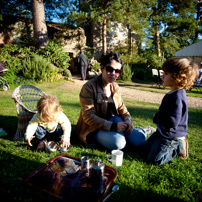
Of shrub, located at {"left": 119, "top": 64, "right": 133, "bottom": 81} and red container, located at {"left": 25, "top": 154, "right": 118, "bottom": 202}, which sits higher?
shrub, located at {"left": 119, "top": 64, "right": 133, "bottom": 81}

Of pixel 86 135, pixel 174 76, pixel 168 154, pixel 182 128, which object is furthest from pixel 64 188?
pixel 174 76

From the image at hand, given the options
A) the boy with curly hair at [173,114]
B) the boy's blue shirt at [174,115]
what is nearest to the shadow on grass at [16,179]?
the boy with curly hair at [173,114]

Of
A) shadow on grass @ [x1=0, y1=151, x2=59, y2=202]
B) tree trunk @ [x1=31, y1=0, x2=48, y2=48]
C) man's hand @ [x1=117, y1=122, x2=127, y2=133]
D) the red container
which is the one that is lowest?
shadow on grass @ [x1=0, y1=151, x2=59, y2=202]

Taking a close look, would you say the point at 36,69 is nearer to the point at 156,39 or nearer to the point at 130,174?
the point at 130,174

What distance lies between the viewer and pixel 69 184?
5.28 feet

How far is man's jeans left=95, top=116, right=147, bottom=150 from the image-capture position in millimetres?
2482

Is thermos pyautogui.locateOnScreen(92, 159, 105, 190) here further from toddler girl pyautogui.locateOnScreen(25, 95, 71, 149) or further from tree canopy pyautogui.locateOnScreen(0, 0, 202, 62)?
tree canopy pyautogui.locateOnScreen(0, 0, 202, 62)

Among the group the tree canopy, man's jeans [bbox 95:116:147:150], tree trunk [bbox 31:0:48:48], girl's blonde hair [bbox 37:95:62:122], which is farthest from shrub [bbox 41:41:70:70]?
man's jeans [bbox 95:116:147:150]

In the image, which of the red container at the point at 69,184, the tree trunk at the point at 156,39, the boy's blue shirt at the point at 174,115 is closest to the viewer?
the red container at the point at 69,184

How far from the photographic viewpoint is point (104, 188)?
159 cm

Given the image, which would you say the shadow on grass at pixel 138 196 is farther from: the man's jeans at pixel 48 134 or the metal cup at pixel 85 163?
the man's jeans at pixel 48 134

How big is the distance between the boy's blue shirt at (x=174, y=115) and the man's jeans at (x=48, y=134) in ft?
5.17

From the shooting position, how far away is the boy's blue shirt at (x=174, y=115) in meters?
2.06

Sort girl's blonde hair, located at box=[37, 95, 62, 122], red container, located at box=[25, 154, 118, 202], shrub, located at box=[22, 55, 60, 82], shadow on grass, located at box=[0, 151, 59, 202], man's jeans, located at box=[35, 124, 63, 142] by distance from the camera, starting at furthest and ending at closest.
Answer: shrub, located at box=[22, 55, 60, 82]
man's jeans, located at box=[35, 124, 63, 142]
girl's blonde hair, located at box=[37, 95, 62, 122]
shadow on grass, located at box=[0, 151, 59, 202]
red container, located at box=[25, 154, 118, 202]
